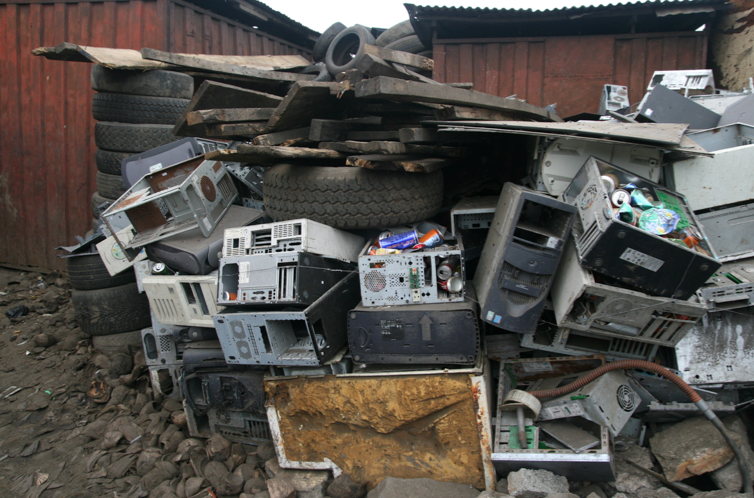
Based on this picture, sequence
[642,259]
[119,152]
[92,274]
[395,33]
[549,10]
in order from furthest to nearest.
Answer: [395,33] < [549,10] < [119,152] < [92,274] < [642,259]

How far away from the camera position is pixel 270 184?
116 inches

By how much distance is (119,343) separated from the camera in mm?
3816

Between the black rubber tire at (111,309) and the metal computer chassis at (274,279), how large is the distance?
152 centimetres

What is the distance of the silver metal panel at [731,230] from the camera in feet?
8.01

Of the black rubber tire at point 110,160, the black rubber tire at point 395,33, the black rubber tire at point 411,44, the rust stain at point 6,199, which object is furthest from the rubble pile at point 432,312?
the rust stain at point 6,199

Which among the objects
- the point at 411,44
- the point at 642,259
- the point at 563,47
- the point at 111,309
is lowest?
the point at 111,309

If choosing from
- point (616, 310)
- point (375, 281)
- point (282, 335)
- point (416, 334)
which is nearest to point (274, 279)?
point (282, 335)

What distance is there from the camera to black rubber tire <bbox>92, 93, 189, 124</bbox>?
4250 mm

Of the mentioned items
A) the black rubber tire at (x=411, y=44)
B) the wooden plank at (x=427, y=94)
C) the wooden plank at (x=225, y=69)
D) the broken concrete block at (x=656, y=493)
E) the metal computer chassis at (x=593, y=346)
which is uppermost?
the black rubber tire at (x=411, y=44)

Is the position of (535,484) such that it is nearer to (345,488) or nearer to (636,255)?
(345,488)

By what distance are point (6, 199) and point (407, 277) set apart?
5898 mm

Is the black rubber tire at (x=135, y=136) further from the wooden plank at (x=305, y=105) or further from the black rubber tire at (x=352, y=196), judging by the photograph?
the black rubber tire at (x=352, y=196)

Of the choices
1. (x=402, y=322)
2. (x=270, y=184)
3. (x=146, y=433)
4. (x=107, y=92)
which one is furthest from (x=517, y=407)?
(x=107, y=92)

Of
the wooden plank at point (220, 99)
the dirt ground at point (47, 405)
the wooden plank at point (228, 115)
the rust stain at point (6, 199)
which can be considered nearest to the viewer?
the dirt ground at point (47, 405)
